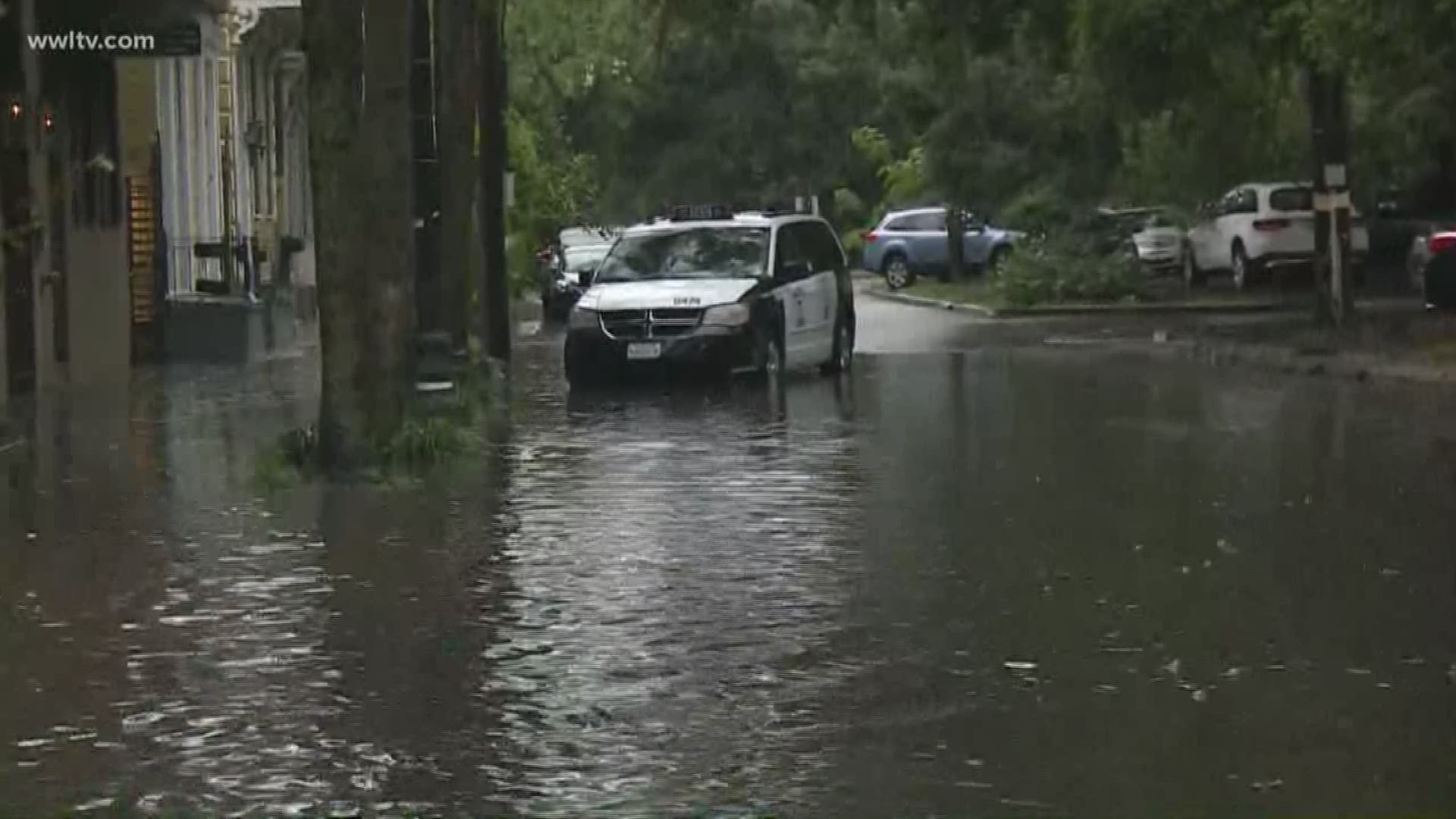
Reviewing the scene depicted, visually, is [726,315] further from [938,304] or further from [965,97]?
[965,97]

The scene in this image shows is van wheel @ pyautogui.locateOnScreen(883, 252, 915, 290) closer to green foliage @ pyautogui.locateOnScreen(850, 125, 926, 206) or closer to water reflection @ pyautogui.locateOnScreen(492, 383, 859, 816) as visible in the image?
green foliage @ pyautogui.locateOnScreen(850, 125, 926, 206)

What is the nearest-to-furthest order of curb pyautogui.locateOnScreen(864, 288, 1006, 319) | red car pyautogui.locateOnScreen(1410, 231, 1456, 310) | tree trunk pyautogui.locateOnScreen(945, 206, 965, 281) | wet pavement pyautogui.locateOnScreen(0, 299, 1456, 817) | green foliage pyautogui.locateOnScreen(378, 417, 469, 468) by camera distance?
wet pavement pyautogui.locateOnScreen(0, 299, 1456, 817)
green foliage pyautogui.locateOnScreen(378, 417, 469, 468)
red car pyautogui.locateOnScreen(1410, 231, 1456, 310)
curb pyautogui.locateOnScreen(864, 288, 1006, 319)
tree trunk pyautogui.locateOnScreen(945, 206, 965, 281)

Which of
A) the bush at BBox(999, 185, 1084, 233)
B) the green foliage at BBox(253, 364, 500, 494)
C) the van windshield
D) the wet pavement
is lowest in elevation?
the wet pavement

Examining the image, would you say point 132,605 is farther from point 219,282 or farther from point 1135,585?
point 219,282

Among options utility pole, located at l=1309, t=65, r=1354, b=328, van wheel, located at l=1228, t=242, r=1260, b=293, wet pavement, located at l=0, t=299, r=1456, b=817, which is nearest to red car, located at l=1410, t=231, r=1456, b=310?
utility pole, located at l=1309, t=65, r=1354, b=328

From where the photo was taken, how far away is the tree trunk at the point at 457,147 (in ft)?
76.4

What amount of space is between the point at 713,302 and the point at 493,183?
3145mm

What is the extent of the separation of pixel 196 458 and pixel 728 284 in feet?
25.7

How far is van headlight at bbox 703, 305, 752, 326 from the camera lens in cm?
2538

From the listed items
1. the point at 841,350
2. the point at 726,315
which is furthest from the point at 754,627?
the point at 841,350

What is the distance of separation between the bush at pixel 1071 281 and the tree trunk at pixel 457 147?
21.1m

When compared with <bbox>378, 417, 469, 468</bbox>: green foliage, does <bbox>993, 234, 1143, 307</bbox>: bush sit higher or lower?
higher

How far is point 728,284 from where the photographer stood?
25859 mm

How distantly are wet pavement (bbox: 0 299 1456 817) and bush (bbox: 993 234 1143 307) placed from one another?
79.4 ft
